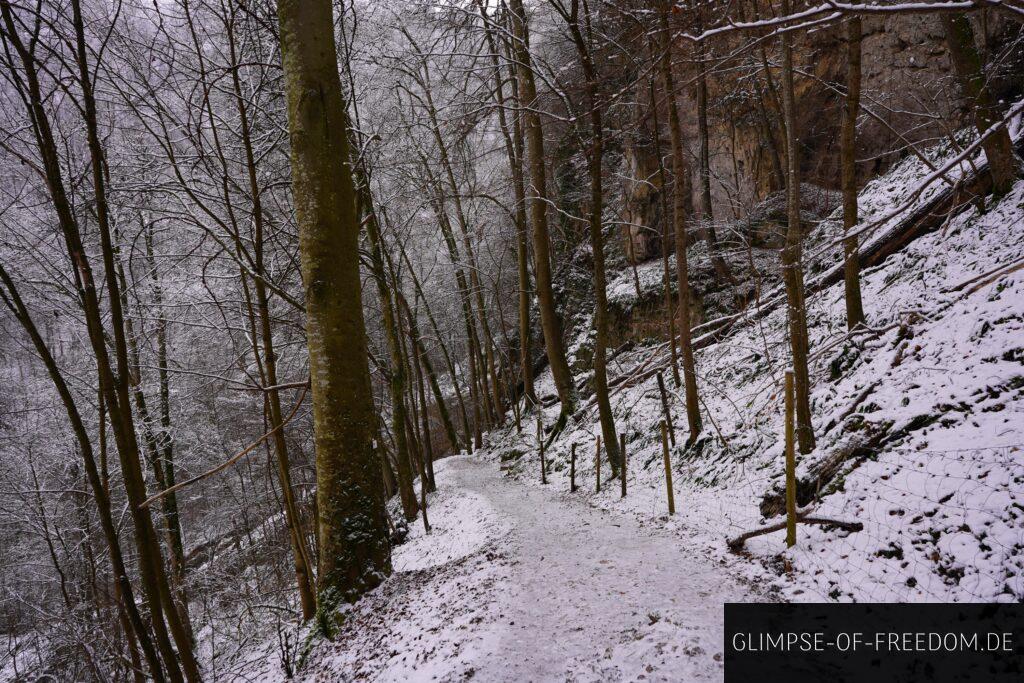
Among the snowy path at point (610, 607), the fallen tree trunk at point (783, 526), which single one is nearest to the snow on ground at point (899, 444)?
the fallen tree trunk at point (783, 526)

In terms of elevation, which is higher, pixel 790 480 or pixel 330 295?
pixel 330 295

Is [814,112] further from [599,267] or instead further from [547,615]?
[547,615]

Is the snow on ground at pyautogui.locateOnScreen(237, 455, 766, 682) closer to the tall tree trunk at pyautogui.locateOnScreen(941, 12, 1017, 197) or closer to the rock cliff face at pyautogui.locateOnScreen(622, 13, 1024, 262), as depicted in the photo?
the rock cliff face at pyautogui.locateOnScreen(622, 13, 1024, 262)

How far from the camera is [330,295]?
4.15 meters

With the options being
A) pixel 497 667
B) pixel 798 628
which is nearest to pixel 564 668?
pixel 497 667

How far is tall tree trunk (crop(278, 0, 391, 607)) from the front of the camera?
13.5 feet

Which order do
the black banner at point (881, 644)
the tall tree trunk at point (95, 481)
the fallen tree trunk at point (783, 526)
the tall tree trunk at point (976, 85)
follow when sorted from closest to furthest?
the black banner at point (881, 644)
the tall tree trunk at point (95, 481)
the fallen tree trunk at point (783, 526)
the tall tree trunk at point (976, 85)

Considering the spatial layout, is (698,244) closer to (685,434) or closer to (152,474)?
(685,434)

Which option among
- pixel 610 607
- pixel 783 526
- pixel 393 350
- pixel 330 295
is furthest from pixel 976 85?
pixel 393 350

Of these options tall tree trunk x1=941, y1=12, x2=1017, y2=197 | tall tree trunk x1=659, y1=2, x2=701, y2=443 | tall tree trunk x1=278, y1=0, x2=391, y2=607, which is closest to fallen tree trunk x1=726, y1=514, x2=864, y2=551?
tall tree trunk x1=659, y1=2, x2=701, y2=443

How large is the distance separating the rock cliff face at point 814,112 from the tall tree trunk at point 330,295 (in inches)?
263

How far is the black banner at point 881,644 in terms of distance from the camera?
2.83 m

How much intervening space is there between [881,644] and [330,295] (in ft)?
15.8

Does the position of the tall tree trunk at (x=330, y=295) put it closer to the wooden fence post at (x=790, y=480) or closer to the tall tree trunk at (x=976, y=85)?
the wooden fence post at (x=790, y=480)
